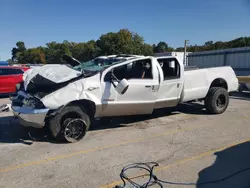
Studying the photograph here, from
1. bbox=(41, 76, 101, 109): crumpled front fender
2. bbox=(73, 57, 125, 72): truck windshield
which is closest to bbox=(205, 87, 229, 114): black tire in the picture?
bbox=(73, 57, 125, 72): truck windshield

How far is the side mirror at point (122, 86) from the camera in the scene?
536cm

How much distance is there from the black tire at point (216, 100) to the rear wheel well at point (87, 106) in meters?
3.90

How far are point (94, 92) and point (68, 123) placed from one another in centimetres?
87

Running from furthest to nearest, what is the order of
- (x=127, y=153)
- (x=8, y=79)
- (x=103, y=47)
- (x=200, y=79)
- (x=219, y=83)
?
(x=103, y=47) < (x=8, y=79) < (x=219, y=83) < (x=200, y=79) < (x=127, y=153)

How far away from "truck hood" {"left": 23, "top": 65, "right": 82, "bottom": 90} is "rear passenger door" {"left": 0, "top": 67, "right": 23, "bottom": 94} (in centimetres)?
744

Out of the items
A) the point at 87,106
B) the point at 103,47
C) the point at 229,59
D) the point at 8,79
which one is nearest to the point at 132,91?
the point at 87,106

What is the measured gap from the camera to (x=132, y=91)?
6.00 meters

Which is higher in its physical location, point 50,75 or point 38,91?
point 50,75

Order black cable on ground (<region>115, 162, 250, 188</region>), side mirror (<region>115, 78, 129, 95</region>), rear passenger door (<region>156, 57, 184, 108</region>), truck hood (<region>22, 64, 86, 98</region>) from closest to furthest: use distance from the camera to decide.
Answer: black cable on ground (<region>115, 162, 250, 188</region>)
truck hood (<region>22, 64, 86, 98</region>)
side mirror (<region>115, 78, 129, 95</region>)
rear passenger door (<region>156, 57, 184, 108</region>)

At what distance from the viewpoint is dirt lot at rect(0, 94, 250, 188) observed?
12.3ft

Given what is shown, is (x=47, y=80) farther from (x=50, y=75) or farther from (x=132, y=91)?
(x=132, y=91)

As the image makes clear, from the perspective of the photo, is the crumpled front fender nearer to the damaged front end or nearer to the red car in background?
the damaged front end

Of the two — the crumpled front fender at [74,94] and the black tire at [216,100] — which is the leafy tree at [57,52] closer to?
the black tire at [216,100]

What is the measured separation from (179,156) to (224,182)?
42.0 inches
